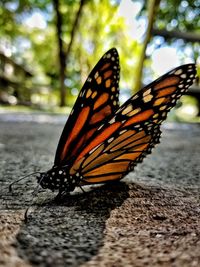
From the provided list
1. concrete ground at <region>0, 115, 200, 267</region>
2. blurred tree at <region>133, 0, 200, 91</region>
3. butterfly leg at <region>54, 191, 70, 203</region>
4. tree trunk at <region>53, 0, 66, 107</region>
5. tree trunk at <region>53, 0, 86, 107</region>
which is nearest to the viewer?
concrete ground at <region>0, 115, 200, 267</region>

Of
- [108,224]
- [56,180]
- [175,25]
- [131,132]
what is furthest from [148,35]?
[108,224]

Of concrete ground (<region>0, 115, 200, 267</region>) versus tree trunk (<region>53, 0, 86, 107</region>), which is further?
tree trunk (<region>53, 0, 86, 107</region>)

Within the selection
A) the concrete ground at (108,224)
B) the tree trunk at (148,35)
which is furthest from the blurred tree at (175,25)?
the concrete ground at (108,224)

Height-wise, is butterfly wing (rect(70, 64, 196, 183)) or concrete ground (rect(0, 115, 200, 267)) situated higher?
butterfly wing (rect(70, 64, 196, 183))

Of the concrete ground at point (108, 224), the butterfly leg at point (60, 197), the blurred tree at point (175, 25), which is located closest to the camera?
the concrete ground at point (108, 224)

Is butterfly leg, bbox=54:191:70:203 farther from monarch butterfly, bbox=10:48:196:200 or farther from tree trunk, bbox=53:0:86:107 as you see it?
tree trunk, bbox=53:0:86:107

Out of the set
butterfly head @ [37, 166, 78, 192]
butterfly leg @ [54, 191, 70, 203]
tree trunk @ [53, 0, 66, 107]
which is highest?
tree trunk @ [53, 0, 66, 107]

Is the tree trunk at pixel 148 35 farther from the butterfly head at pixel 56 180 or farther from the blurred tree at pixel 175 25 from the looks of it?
the butterfly head at pixel 56 180

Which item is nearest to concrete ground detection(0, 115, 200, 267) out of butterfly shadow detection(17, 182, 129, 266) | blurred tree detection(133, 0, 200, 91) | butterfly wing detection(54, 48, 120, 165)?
butterfly shadow detection(17, 182, 129, 266)
